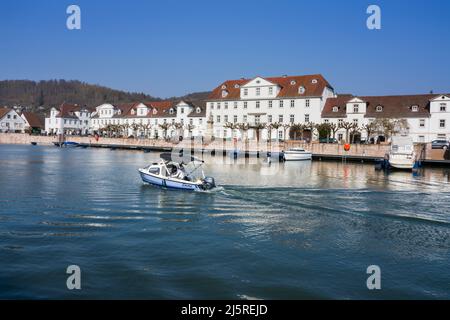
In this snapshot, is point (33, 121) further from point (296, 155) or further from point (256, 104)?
point (296, 155)

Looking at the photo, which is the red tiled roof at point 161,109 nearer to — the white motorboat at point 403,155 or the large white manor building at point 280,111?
the large white manor building at point 280,111

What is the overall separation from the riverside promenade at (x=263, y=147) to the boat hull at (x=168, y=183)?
39.6 meters

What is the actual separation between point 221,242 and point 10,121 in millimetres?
132306

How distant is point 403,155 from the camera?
5100 centimetres

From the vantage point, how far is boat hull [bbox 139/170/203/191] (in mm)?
29578

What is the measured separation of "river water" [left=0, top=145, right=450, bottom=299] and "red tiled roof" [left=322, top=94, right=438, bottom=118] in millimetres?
44926

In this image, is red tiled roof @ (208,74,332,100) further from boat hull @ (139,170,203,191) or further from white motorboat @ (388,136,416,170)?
boat hull @ (139,170,203,191)

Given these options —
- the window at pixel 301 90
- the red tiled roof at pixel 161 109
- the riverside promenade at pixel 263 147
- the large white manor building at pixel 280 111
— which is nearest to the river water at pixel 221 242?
the riverside promenade at pixel 263 147

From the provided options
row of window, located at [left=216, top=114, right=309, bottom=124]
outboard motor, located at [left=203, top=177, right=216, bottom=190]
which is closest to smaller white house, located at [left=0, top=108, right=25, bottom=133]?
row of window, located at [left=216, top=114, right=309, bottom=124]

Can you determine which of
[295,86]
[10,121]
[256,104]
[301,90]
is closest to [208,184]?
[301,90]

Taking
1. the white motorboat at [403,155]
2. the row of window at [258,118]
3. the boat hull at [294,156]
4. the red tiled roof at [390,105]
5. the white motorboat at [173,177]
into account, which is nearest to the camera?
the white motorboat at [173,177]

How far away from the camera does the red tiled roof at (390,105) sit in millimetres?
73000

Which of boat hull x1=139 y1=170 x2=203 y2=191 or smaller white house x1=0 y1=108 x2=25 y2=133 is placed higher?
smaller white house x1=0 y1=108 x2=25 y2=133
